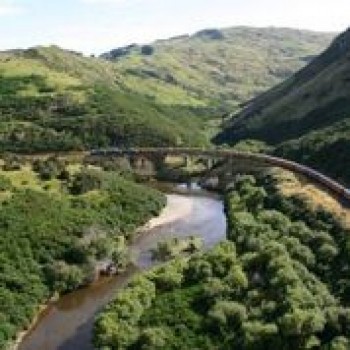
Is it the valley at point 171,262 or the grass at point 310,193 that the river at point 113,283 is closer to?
the valley at point 171,262

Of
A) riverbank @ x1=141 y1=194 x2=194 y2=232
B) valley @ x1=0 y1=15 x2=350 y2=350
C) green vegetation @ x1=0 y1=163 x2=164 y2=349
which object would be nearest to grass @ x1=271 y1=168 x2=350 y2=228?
valley @ x1=0 y1=15 x2=350 y2=350

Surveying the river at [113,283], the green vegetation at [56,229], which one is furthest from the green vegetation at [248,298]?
the green vegetation at [56,229]

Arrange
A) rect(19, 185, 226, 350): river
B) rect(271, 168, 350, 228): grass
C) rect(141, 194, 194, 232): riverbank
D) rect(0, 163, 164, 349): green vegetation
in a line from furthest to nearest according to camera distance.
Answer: rect(141, 194, 194, 232): riverbank → rect(271, 168, 350, 228): grass → rect(0, 163, 164, 349): green vegetation → rect(19, 185, 226, 350): river

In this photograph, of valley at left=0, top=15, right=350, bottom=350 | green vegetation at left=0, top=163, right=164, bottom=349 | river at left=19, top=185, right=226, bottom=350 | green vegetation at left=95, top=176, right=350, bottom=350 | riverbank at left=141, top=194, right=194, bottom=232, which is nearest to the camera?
green vegetation at left=95, top=176, right=350, bottom=350

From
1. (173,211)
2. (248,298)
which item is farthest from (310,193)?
(248,298)

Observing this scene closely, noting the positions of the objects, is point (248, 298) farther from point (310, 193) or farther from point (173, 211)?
point (173, 211)

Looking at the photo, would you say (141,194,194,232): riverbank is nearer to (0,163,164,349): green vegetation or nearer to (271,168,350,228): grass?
(0,163,164,349): green vegetation

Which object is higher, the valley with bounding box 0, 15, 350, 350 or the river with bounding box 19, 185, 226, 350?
the valley with bounding box 0, 15, 350, 350

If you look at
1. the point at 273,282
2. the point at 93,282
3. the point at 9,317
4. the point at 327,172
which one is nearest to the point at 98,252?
the point at 93,282
